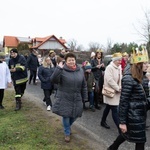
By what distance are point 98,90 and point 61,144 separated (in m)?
3.40

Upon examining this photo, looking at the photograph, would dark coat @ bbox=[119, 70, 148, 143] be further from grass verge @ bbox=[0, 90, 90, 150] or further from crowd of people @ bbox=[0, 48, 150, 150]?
grass verge @ bbox=[0, 90, 90, 150]

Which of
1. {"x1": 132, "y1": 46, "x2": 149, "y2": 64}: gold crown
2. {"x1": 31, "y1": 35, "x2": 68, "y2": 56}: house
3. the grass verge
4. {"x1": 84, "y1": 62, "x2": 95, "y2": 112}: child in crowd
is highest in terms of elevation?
{"x1": 31, "y1": 35, "x2": 68, "y2": 56}: house

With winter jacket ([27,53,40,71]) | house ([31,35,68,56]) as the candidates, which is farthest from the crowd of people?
house ([31,35,68,56])

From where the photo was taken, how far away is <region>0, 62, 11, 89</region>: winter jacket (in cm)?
764

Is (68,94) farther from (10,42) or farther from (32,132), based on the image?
(10,42)

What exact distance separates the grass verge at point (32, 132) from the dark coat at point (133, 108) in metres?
1.32

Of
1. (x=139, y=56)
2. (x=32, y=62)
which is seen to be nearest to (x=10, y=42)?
(x=32, y=62)

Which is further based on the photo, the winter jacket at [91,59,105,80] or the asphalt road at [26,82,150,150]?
the winter jacket at [91,59,105,80]

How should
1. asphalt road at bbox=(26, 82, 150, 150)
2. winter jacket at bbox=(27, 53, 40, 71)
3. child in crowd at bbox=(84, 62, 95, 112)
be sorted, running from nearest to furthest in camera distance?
asphalt road at bbox=(26, 82, 150, 150) < child in crowd at bbox=(84, 62, 95, 112) < winter jacket at bbox=(27, 53, 40, 71)

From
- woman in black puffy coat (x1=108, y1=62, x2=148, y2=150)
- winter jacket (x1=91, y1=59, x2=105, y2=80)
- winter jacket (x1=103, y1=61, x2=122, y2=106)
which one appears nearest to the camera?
woman in black puffy coat (x1=108, y1=62, x2=148, y2=150)

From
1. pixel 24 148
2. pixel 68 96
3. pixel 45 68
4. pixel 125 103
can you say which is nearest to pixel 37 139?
pixel 24 148

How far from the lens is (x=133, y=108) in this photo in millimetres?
3873

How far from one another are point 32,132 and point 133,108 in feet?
8.40

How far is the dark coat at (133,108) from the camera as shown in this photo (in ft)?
12.6
